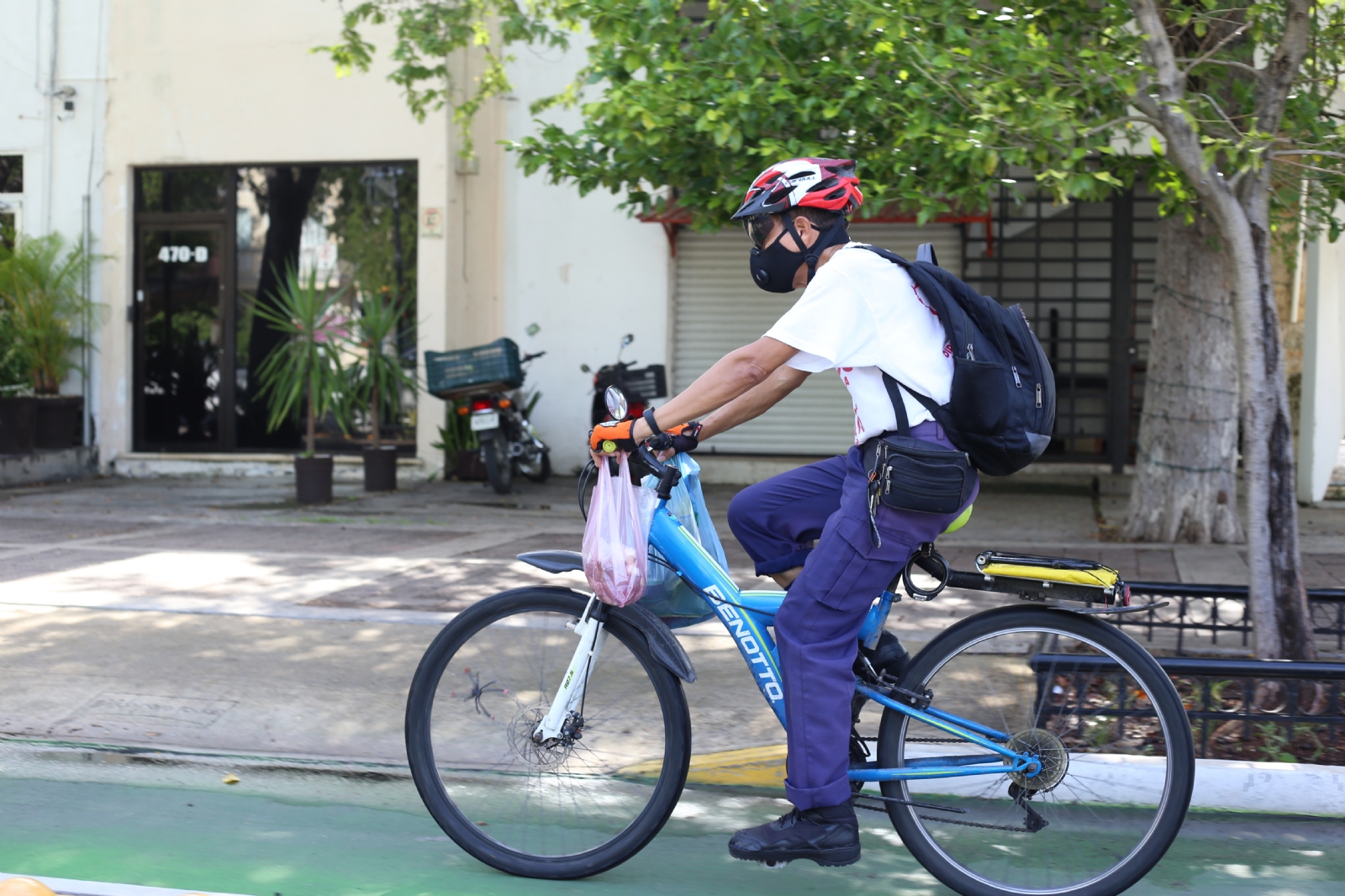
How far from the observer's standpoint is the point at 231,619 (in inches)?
245

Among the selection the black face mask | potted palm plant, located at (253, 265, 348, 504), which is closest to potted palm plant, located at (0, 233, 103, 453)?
potted palm plant, located at (253, 265, 348, 504)

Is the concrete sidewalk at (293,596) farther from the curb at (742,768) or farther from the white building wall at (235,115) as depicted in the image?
the white building wall at (235,115)

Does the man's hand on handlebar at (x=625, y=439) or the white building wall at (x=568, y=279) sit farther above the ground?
the white building wall at (x=568, y=279)

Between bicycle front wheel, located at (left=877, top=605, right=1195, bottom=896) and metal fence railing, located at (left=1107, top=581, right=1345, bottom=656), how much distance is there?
150 centimetres

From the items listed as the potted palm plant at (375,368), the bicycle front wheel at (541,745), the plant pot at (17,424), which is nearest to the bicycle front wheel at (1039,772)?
the bicycle front wheel at (541,745)

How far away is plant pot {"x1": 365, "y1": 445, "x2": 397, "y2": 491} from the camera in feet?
41.0

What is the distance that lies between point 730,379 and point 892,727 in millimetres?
998

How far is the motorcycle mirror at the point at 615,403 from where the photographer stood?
2947mm

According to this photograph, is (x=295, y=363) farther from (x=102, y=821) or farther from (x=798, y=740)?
(x=798, y=740)

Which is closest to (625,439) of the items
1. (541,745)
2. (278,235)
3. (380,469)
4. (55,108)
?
(541,745)

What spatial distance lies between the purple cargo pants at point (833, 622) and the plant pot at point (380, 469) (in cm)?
999

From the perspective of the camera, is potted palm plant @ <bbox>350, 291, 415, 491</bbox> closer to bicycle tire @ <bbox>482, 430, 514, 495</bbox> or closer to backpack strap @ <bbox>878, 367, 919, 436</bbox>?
bicycle tire @ <bbox>482, 430, 514, 495</bbox>


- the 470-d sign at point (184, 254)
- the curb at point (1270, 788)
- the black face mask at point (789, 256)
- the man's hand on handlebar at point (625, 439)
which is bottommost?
the curb at point (1270, 788)

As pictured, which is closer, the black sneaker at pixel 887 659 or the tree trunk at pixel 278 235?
the black sneaker at pixel 887 659
